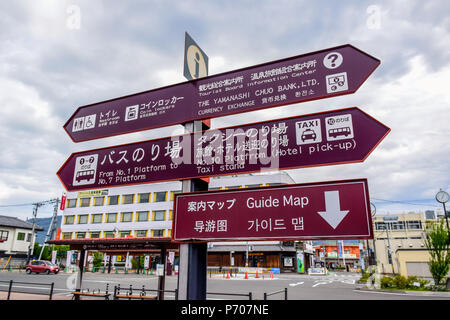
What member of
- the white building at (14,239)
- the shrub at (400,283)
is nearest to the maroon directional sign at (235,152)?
the shrub at (400,283)

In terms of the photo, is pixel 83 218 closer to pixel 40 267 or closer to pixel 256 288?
pixel 40 267

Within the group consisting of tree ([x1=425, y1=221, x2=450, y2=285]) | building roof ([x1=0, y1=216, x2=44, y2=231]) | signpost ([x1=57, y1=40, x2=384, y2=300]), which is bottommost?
tree ([x1=425, y1=221, x2=450, y2=285])

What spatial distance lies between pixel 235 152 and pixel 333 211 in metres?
1.74

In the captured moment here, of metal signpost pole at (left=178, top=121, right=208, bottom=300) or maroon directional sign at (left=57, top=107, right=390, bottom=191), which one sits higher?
maroon directional sign at (left=57, top=107, right=390, bottom=191)

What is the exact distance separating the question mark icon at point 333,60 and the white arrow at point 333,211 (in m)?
2.08

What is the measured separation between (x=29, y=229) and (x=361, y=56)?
200 ft

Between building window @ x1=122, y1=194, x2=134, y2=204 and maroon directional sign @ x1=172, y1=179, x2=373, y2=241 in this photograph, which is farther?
building window @ x1=122, y1=194, x2=134, y2=204

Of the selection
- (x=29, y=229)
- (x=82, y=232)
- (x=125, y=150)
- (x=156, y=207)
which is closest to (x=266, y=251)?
(x=156, y=207)

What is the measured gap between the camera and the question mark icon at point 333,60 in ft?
15.7

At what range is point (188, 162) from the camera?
5219 mm

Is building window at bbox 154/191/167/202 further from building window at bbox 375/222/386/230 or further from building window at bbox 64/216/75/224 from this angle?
building window at bbox 375/222/386/230

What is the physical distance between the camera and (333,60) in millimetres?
4820

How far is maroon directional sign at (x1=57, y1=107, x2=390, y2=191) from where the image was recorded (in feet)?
13.9

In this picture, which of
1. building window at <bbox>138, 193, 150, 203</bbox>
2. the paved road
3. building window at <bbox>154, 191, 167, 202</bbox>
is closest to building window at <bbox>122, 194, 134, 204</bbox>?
building window at <bbox>138, 193, 150, 203</bbox>
